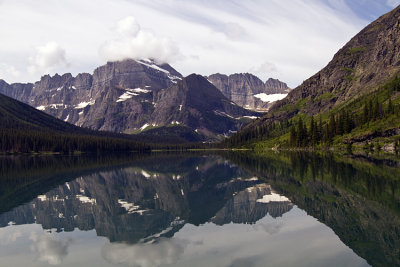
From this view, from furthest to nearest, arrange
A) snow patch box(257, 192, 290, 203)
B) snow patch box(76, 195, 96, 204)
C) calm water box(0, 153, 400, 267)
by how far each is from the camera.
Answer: snow patch box(76, 195, 96, 204)
snow patch box(257, 192, 290, 203)
calm water box(0, 153, 400, 267)

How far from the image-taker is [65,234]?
3462cm

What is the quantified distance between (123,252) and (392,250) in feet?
67.9

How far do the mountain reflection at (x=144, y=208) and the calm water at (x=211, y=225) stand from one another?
0.42 feet

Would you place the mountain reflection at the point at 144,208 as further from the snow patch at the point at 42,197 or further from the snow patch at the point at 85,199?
the snow patch at the point at 42,197

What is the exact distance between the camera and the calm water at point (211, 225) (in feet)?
84.2

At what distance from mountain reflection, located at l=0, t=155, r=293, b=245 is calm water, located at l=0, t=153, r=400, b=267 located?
5.1 inches

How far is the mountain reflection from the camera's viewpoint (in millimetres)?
37219

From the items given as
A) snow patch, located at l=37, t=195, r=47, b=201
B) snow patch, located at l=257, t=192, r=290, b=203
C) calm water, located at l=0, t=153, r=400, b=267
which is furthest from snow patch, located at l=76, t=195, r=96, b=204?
snow patch, located at l=257, t=192, r=290, b=203

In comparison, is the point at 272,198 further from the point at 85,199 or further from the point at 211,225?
the point at 85,199

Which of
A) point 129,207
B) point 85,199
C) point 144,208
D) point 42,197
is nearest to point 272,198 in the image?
point 144,208

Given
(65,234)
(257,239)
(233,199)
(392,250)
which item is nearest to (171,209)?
(233,199)

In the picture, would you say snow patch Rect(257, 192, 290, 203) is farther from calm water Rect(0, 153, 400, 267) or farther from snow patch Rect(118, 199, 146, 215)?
snow patch Rect(118, 199, 146, 215)

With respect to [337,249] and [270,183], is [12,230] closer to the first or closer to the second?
[337,249]

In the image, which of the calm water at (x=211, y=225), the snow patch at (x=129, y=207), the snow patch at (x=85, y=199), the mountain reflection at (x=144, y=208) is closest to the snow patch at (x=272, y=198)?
the mountain reflection at (x=144, y=208)
